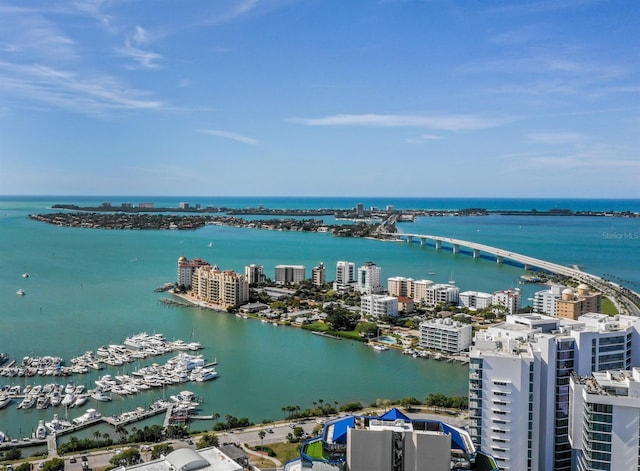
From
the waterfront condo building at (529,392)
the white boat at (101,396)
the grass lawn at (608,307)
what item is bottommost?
the white boat at (101,396)

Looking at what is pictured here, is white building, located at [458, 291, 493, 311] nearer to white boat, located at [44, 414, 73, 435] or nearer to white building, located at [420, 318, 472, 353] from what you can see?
white building, located at [420, 318, 472, 353]

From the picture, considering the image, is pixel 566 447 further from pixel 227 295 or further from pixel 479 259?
pixel 479 259

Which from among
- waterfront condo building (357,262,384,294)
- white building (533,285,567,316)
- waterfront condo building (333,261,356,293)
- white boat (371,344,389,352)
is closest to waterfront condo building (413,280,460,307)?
waterfront condo building (357,262,384,294)

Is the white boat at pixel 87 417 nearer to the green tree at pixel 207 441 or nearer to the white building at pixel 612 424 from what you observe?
the green tree at pixel 207 441

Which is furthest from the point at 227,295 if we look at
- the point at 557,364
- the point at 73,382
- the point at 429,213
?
the point at 429,213

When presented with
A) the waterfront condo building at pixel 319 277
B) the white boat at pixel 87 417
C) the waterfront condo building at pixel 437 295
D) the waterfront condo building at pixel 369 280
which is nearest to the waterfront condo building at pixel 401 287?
the waterfront condo building at pixel 437 295

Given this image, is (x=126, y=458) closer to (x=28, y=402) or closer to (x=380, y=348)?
(x=28, y=402)
